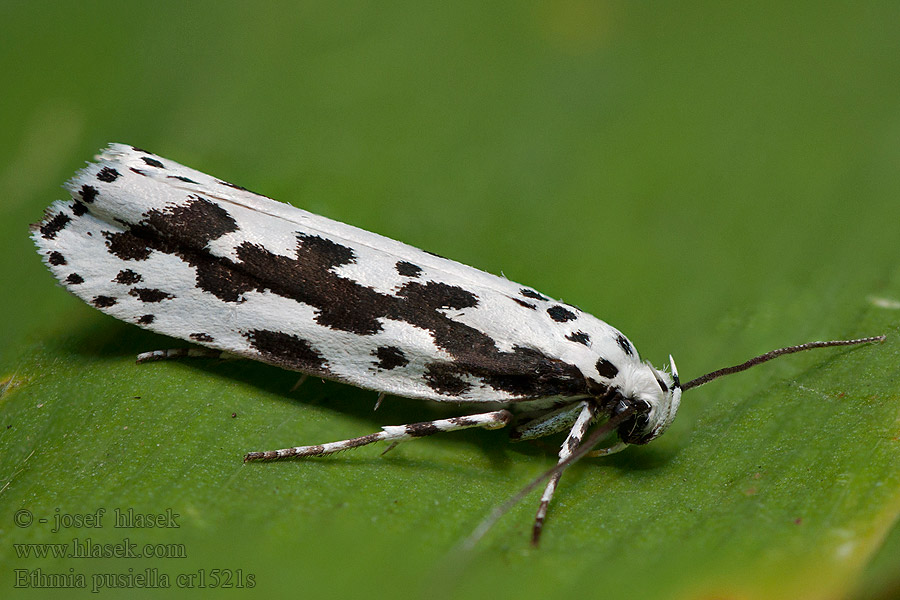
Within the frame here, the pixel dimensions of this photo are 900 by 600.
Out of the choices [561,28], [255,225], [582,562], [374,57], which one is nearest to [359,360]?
[255,225]

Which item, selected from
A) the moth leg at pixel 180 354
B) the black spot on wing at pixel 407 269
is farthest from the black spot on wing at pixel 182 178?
the black spot on wing at pixel 407 269

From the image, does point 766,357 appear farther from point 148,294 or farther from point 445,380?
point 148,294

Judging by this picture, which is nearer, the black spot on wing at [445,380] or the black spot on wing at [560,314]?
the black spot on wing at [445,380]

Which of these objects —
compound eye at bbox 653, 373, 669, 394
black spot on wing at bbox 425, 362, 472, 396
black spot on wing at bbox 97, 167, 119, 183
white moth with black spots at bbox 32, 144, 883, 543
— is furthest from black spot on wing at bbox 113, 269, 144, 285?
compound eye at bbox 653, 373, 669, 394

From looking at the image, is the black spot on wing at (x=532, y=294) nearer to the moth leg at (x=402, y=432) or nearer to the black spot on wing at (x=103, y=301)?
the moth leg at (x=402, y=432)

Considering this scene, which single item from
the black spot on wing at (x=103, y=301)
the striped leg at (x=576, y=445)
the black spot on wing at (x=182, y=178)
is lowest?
the black spot on wing at (x=103, y=301)

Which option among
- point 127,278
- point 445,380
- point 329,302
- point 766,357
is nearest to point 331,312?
point 329,302
